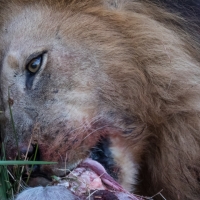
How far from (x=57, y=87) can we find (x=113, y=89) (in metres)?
0.29

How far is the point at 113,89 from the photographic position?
2609 millimetres

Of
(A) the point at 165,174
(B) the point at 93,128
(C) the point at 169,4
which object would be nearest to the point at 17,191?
(B) the point at 93,128

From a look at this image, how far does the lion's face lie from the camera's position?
2449 mm

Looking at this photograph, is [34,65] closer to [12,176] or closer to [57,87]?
[57,87]

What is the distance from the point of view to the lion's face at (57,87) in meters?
2.45

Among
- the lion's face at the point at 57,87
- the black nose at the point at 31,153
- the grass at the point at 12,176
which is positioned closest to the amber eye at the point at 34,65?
the lion's face at the point at 57,87

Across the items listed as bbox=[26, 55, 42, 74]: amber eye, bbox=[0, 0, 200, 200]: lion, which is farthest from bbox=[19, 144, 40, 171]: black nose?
bbox=[26, 55, 42, 74]: amber eye

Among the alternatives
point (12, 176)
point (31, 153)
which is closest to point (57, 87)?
point (31, 153)

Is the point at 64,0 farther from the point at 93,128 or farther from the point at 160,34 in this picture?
the point at 93,128

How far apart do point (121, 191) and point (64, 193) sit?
12.3 inches

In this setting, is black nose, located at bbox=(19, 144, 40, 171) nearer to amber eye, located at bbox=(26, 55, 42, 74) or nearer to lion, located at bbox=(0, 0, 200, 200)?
lion, located at bbox=(0, 0, 200, 200)

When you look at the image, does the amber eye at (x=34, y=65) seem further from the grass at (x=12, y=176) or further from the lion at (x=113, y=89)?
the grass at (x=12, y=176)

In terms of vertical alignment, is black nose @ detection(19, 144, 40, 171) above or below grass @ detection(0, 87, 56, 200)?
above

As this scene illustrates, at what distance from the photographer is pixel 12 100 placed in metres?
2.63
